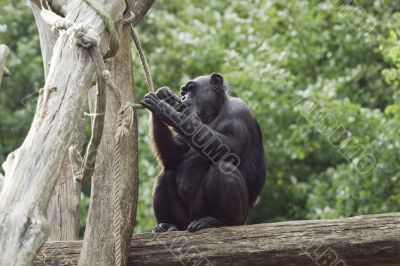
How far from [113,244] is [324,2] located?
1198 cm

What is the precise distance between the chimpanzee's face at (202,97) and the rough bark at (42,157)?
9.87ft

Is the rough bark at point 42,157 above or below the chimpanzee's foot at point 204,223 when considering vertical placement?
above

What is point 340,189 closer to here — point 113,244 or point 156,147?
point 156,147

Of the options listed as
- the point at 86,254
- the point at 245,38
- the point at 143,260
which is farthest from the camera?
the point at 245,38

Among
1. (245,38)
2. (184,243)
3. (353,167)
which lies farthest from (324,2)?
(184,243)

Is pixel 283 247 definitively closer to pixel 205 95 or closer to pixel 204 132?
pixel 204 132

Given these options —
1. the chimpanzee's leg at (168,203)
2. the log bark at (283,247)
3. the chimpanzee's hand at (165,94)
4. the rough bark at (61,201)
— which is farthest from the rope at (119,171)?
the chimpanzee's leg at (168,203)

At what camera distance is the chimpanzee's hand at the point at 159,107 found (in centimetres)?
701

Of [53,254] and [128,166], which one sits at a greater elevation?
[128,166]

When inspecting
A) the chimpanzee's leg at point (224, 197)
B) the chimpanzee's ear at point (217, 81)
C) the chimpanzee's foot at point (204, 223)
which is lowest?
the chimpanzee's foot at point (204, 223)

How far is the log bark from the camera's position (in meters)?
6.48

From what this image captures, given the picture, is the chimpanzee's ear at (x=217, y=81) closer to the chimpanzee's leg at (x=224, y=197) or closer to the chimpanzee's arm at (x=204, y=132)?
the chimpanzee's arm at (x=204, y=132)

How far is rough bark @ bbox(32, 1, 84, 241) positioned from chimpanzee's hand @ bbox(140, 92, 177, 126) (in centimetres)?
98

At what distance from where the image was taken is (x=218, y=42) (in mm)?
16641
